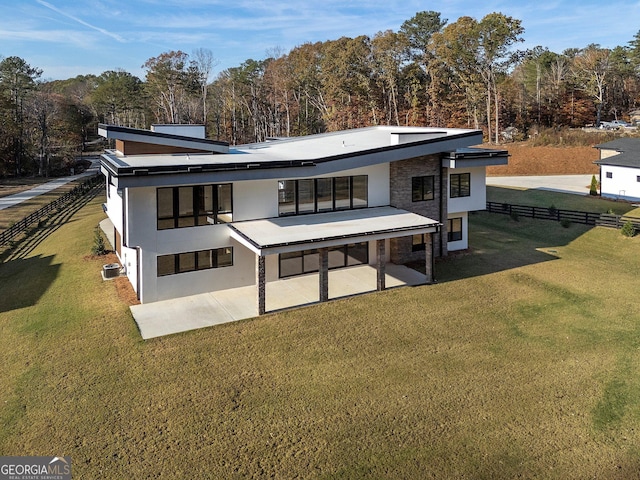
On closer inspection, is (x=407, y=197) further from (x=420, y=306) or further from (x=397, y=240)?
(x=420, y=306)

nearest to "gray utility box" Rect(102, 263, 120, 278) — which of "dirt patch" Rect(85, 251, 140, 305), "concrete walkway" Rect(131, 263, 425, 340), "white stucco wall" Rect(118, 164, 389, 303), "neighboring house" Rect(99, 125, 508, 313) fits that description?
"dirt patch" Rect(85, 251, 140, 305)

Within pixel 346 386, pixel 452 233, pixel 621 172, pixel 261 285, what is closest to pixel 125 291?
pixel 261 285

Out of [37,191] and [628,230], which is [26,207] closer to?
[37,191]

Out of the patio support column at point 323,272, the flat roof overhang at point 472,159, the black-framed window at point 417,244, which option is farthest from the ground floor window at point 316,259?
the flat roof overhang at point 472,159

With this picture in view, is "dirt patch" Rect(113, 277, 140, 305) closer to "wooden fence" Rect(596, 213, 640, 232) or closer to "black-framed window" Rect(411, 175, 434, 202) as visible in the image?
"black-framed window" Rect(411, 175, 434, 202)

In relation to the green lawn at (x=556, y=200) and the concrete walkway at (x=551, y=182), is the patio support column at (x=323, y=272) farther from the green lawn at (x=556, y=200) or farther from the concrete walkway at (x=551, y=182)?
the concrete walkway at (x=551, y=182)

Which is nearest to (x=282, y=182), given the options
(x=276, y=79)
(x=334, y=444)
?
(x=334, y=444)

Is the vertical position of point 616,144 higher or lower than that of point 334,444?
higher
